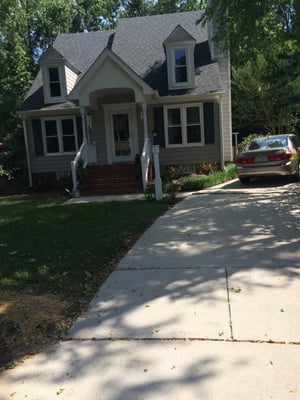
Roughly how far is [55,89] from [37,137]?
228 cm

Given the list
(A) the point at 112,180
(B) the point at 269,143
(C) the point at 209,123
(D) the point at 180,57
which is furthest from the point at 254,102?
(A) the point at 112,180

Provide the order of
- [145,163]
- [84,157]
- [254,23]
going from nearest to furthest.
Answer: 1. [254,23]
2. [145,163]
3. [84,157]

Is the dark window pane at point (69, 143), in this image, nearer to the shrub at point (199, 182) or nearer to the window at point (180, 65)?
the window at point (180, 65)

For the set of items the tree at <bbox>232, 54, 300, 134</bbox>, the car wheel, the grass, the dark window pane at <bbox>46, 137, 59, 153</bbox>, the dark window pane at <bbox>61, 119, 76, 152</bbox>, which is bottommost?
the grass

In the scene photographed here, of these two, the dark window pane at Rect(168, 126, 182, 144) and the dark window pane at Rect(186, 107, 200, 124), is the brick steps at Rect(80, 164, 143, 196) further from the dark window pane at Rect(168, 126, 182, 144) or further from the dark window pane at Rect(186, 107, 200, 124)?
the dark window pane at Rect(186, 107, 200, 124)

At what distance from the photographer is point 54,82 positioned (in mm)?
17734

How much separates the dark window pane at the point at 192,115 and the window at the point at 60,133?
4981mm

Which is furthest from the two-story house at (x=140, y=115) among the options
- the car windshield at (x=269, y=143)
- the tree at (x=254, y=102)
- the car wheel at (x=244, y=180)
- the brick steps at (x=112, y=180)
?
the tree at (x=254, y=102)

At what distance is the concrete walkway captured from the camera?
2.92 metres

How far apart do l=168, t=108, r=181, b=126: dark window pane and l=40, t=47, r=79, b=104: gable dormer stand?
462 cm

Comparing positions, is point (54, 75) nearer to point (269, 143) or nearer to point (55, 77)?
point (55, 77)

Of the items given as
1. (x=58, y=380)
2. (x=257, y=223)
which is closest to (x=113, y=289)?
(x=58, y=380)

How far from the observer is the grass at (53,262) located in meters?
3.85

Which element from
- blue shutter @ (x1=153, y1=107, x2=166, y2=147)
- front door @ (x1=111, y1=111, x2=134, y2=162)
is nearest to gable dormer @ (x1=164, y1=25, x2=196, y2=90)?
blue shutter @ (x1=153, y1=107, x2=166, y2=147)
